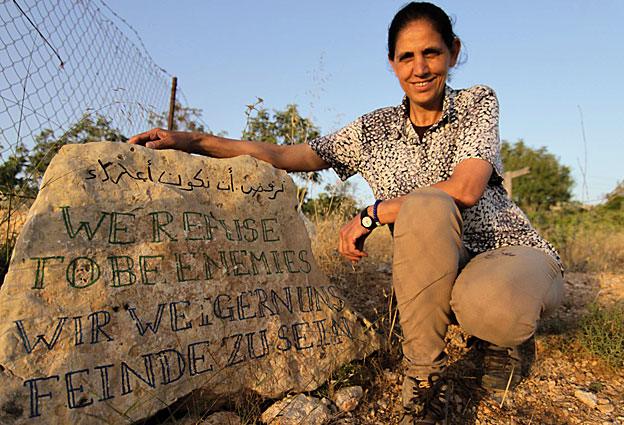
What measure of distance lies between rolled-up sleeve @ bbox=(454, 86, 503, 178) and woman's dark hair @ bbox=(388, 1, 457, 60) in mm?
306

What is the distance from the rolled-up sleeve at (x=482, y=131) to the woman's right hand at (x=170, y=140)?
4.40 ft

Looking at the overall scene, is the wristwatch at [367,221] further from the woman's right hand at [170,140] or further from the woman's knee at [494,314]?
the woman's right hand at [170,140]

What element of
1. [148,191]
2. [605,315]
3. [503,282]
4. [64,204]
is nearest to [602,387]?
[605,315]

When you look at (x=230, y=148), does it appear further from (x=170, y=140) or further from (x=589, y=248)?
(x=589, y=248)

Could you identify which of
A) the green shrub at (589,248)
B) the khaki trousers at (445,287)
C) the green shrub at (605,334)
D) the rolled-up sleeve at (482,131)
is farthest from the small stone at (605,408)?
the green shrub at (589,248)

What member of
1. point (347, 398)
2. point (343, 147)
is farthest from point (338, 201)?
point (347, 398)

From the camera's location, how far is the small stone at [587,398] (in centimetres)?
249

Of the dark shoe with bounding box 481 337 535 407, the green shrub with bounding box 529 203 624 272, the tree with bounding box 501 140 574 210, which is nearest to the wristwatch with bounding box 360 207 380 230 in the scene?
the dark shoe with bounding box 481 337 535 407

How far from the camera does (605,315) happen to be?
300 centimetres

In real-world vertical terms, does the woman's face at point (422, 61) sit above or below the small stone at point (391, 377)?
above

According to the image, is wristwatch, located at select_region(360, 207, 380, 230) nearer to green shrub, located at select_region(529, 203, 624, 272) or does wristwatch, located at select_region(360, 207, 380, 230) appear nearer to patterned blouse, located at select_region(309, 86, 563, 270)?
patterned blouse, located at select_region(309, 86, 563, 270)

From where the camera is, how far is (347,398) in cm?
229

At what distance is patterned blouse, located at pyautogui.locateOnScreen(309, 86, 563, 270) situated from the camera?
2.42 metres

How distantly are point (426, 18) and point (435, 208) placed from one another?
0.96m
